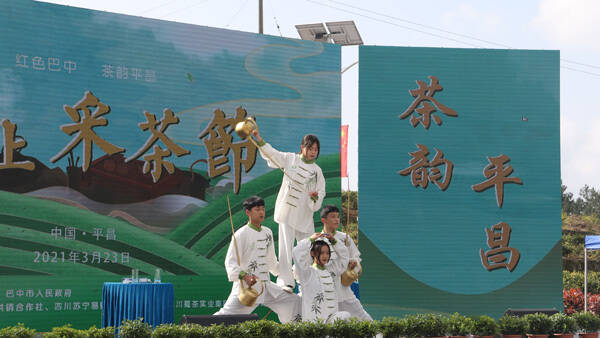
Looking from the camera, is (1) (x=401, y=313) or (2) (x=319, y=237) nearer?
(2) (x=319, y=237)

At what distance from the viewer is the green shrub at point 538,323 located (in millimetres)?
7469

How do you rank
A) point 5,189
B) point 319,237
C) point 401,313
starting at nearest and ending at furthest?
point 319,237 → point 5,189 → point 401,313

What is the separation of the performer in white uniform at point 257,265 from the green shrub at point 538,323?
2.40 metres

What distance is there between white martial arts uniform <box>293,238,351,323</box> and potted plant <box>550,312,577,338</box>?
2.17 metres

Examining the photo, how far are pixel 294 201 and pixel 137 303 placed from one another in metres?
2.08

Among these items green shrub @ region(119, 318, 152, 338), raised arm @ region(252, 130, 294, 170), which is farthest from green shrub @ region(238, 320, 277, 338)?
raised arm @ region(252, 130, 294, 170)

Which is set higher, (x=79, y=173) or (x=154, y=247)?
(x=79, y=173)

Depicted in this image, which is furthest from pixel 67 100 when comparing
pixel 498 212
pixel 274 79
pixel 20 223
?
pixel 498 212

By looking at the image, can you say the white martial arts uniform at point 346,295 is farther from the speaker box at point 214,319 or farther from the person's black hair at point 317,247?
the speaker box at point 214,319

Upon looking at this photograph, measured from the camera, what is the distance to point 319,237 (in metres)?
7.92

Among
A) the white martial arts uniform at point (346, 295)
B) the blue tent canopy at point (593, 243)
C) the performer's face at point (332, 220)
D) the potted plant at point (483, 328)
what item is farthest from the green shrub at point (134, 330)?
the blue tent canopy at point (593, 243)

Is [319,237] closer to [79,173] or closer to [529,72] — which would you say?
[79,173]

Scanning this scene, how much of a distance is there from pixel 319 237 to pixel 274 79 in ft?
11.6

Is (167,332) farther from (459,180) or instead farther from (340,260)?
(459,180)
